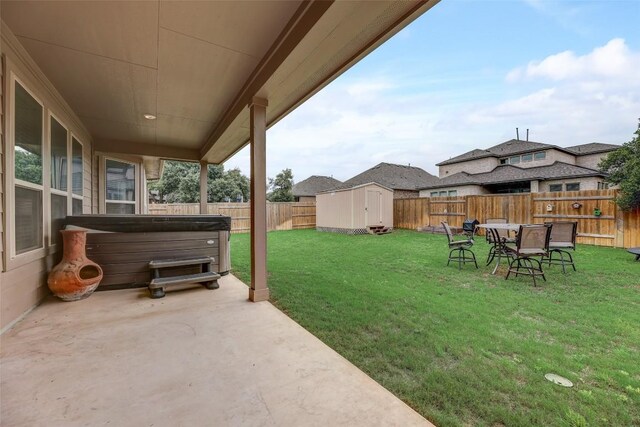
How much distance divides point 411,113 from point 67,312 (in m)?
18.5

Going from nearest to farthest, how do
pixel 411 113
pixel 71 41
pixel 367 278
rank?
1. pixel 71 41
2. pixel 367 278
3. pixel 411 113

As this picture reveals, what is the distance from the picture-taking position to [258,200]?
3.27 metres

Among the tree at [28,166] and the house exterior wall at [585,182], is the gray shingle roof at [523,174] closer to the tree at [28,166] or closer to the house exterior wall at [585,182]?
the house exterior wall at [585,182]

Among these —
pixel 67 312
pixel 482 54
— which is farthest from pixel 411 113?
pixel 67 312

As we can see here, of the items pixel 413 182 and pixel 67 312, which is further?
pixel 413 182

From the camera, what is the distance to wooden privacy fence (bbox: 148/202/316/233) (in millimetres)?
11828

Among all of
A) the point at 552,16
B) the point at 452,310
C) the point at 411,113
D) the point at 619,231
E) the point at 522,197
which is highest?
the point at 411,113

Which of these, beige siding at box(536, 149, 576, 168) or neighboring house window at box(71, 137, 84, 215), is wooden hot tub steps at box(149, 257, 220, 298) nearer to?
neighboring house window at box(71, 137, 84, 215)

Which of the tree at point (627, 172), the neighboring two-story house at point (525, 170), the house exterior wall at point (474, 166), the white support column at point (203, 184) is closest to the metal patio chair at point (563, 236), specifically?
A: the tree at point (627, 172)

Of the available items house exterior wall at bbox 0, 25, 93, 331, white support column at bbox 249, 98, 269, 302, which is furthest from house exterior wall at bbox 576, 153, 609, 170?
house exterior wall at bbox 0, 25, 93, 331

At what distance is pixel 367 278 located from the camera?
4.30 m

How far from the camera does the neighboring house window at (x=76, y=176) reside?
4239mm

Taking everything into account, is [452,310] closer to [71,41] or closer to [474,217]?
[71,41]

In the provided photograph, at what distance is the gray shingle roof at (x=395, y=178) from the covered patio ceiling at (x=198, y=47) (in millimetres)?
15213
